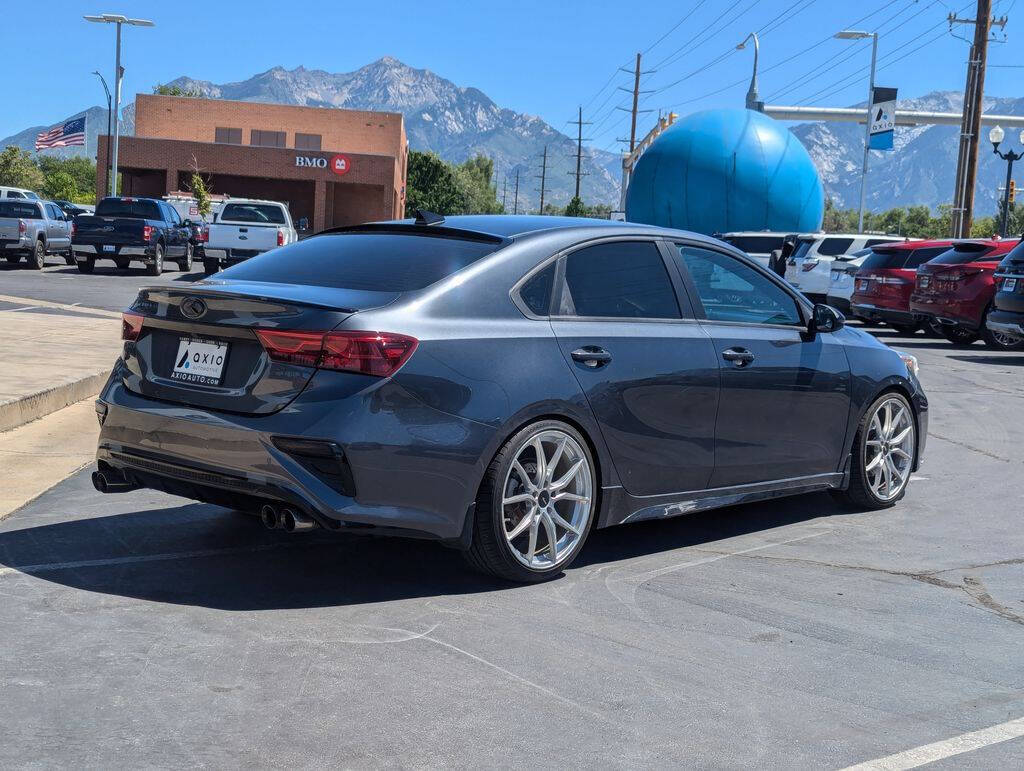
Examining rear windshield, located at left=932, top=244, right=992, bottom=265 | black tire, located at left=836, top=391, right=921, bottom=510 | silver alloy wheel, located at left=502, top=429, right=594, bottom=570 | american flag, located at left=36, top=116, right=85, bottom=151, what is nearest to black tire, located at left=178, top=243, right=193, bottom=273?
rear windshield, located at left=932, top=244, right=992, bottom=265

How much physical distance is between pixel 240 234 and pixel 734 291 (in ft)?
76.2

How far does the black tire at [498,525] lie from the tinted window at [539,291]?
51cm

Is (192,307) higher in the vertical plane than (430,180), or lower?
lower

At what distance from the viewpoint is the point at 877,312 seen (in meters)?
21.5

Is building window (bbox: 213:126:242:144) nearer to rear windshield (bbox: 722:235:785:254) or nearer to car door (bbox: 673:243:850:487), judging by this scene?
Result: rear windshield (bbox: 722:235:785:254)

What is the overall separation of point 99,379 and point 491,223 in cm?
589

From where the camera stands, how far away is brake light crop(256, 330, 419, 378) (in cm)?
471

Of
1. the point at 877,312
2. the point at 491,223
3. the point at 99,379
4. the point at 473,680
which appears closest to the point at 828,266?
the point at 877,312

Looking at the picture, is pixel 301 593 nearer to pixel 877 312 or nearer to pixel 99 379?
pixel 99 379

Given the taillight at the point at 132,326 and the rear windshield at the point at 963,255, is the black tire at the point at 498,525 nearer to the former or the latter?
the taillight at the point at 132,326

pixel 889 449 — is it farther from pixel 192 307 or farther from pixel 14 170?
pixel 14 170

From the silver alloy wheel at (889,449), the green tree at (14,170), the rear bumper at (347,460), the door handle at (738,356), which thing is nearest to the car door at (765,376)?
the door handle at (738,356)

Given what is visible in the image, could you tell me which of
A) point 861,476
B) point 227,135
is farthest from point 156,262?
point 227,135

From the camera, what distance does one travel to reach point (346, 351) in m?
4.71
